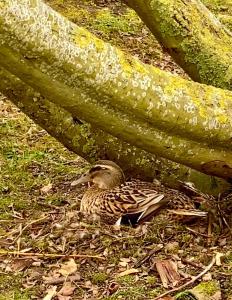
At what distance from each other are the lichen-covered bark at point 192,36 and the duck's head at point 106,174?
987 mm

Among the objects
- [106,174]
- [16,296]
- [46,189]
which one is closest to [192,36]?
[106,174]

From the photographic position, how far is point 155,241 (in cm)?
487

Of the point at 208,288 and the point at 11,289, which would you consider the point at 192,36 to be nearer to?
the point at 208,288

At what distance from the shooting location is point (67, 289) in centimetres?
445

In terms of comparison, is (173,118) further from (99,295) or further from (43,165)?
(43,165)

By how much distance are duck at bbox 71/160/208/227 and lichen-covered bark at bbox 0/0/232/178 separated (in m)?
0.69

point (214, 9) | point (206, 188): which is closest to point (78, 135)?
point (206, 188)

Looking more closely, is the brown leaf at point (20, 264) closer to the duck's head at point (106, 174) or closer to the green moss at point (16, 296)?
the green moss at point (16, 296)

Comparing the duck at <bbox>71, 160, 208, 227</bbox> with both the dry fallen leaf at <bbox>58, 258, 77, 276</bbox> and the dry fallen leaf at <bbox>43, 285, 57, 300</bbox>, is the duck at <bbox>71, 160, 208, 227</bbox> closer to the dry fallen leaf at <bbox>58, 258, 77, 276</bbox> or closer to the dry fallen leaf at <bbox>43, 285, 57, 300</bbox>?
the dry fallen leaf at <bbox>58, 258, 77, 276</bbox>

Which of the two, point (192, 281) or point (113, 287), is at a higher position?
point (192, 281)

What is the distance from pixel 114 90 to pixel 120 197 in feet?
5.62

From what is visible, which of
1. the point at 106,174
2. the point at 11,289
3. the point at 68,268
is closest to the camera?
the point at 11,289

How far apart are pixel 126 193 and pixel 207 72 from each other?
116 cm

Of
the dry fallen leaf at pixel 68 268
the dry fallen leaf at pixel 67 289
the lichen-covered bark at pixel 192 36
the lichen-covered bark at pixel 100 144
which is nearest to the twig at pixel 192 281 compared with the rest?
the dry fallen leaf at pixel 67 289
